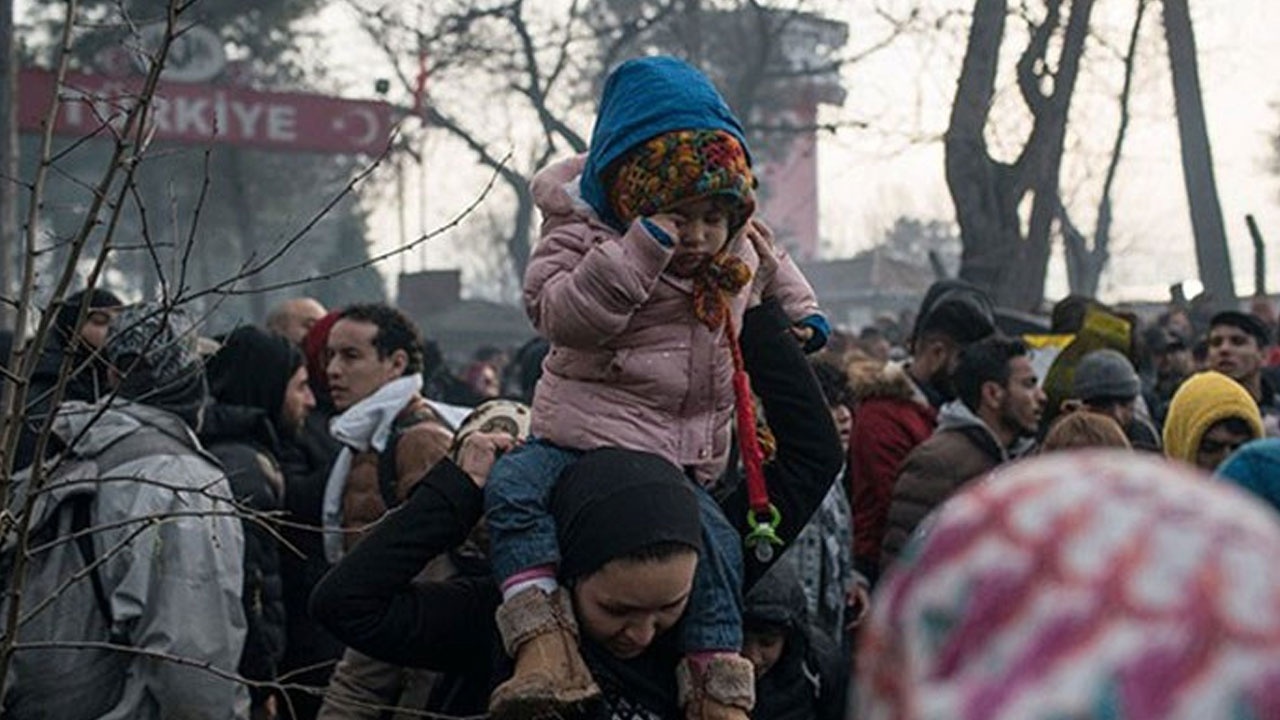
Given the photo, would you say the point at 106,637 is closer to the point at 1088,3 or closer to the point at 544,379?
the point at 544,379

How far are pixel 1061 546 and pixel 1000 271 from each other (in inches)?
516

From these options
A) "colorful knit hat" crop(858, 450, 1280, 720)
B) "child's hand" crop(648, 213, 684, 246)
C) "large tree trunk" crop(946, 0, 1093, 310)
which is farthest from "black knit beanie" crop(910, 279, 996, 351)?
"large tree trunk" crop(946, 0, 1093, 310)

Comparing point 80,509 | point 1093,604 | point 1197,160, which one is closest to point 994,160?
point 1197,160

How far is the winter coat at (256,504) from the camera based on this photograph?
518 cm

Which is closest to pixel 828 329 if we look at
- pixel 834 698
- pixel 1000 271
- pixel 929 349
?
pixel 834 698

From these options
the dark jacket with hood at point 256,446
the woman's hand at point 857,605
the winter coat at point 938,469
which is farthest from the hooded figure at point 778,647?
the woman's hand at point 857,605

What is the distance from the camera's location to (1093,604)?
142 cm

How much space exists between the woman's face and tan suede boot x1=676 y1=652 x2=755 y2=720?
0.30 feet

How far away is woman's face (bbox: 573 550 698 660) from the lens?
327 centimetres

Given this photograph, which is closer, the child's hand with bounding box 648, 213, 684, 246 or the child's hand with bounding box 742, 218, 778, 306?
the child's hand with bounding box 648, 213, 684, 246

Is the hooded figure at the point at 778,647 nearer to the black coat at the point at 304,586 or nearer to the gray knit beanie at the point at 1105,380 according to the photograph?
the black coat at the point at 304,586

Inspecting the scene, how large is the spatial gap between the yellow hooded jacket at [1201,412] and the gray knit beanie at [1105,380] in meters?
0.65

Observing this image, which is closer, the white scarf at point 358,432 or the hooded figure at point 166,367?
the hooded figure at point 166,367

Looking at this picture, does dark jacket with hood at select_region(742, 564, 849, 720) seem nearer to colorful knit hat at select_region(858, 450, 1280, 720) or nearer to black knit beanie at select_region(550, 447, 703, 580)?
black knit beanie at select_region(550, 447, 703, 580)
